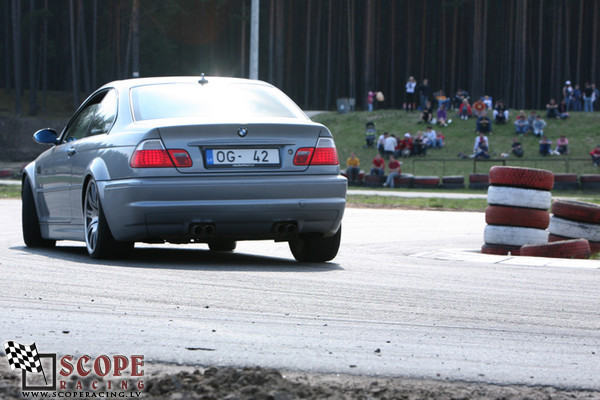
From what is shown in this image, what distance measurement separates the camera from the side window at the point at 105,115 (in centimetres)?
808

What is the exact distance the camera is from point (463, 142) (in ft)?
132

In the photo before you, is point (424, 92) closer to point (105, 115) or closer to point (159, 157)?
point (105, 115)

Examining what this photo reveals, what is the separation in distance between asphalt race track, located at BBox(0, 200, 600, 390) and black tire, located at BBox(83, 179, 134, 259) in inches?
6.6

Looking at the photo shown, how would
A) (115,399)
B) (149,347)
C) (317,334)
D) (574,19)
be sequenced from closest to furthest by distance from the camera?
(115,399) → (149,347) → (317,334) → (574,19)

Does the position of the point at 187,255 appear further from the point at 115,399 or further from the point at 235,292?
the point at 115,399

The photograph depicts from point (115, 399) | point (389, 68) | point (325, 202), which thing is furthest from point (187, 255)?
point (389, 68)

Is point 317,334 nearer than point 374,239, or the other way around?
point 317,334

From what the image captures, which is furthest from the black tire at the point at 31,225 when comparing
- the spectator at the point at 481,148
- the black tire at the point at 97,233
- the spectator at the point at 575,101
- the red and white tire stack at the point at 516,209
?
the spectator at the point at 575,101

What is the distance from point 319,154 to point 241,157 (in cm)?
66

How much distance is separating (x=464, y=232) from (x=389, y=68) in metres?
62.1

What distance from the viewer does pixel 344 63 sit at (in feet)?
256

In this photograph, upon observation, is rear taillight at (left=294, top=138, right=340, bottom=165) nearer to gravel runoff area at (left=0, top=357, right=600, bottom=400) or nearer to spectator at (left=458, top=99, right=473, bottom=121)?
gravel runoff area at (left=0, top=357, right=600, bottom=400)

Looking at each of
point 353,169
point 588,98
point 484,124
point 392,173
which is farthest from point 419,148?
point 588,98

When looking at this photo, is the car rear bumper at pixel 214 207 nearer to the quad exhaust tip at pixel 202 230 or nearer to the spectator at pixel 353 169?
the quad exhaust tip at pixel 202 230
